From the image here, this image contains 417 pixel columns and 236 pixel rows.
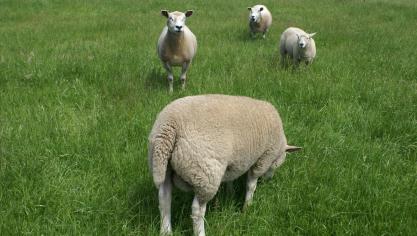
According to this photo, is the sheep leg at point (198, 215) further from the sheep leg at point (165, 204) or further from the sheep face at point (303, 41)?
the sheep face at point (303, 41)

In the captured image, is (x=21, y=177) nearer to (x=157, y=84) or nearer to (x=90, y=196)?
(x=90, y=196)

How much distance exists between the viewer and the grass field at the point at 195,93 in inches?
110

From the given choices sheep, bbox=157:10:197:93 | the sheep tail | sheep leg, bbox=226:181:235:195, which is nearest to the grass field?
sheep leg, bbox=226:181:235:195

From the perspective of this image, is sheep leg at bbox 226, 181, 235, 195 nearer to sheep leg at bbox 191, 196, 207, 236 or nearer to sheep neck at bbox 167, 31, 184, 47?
sheep leg at bbox 191, 196, 207, 236

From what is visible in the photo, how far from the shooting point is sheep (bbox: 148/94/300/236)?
93.3 inches

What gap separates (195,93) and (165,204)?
8.66 ft

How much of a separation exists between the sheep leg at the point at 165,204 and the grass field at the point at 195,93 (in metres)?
0.09

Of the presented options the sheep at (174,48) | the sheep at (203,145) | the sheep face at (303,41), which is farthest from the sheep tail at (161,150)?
the sheep face at (303,41)

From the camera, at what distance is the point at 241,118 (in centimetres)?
271

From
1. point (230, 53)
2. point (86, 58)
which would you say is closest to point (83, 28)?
point (86, 58)

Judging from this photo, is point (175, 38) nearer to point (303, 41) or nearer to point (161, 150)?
point (303, 41)

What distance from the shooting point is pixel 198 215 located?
2.52 m

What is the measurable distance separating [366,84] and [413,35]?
189 inches

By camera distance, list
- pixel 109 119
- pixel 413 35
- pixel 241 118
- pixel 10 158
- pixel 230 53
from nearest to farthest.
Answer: pixel 241 118, pixel 10 158, pixel 109 119, pixel 230 53, pixel 413 35
